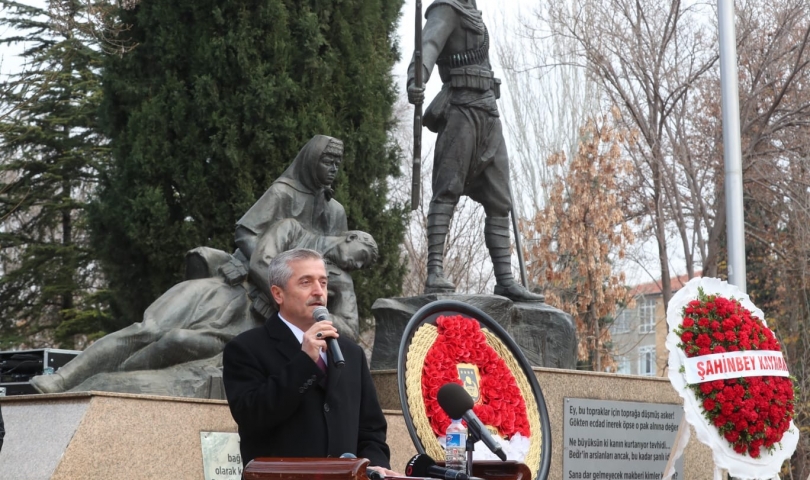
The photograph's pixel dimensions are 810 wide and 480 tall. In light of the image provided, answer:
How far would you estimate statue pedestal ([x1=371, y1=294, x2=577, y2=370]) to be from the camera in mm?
8727

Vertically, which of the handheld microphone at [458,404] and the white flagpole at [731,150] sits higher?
the white flagpole at [731,150]

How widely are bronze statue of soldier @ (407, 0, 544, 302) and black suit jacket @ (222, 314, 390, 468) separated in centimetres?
470

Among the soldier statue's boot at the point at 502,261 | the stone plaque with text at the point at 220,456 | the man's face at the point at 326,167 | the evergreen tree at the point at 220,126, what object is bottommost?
the stone plaque with text at the point at 220,456

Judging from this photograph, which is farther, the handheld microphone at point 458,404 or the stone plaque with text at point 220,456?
the stone plaque with text at point 220,456

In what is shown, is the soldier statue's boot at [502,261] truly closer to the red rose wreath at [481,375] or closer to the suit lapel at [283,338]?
the red rose wreath at [481,375]

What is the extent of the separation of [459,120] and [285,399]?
532 centimetres

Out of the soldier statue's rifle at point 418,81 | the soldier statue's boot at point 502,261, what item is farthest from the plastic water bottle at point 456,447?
the soldier statue's boot at point 502,261

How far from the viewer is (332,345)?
Result: 152 inches

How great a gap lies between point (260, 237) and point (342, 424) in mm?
4593

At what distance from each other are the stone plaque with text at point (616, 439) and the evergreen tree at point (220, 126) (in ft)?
21.4

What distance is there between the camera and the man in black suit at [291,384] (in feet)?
13.2

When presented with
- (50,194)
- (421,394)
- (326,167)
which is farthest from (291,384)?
(50,194)

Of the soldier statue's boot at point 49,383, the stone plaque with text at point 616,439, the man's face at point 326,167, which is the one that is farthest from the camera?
the man's face at point 326,167

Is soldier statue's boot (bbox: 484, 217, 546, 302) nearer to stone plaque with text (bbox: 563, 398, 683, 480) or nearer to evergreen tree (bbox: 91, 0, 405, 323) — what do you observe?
stone plaque with text (bbox: 563, 398, 683, 480)
